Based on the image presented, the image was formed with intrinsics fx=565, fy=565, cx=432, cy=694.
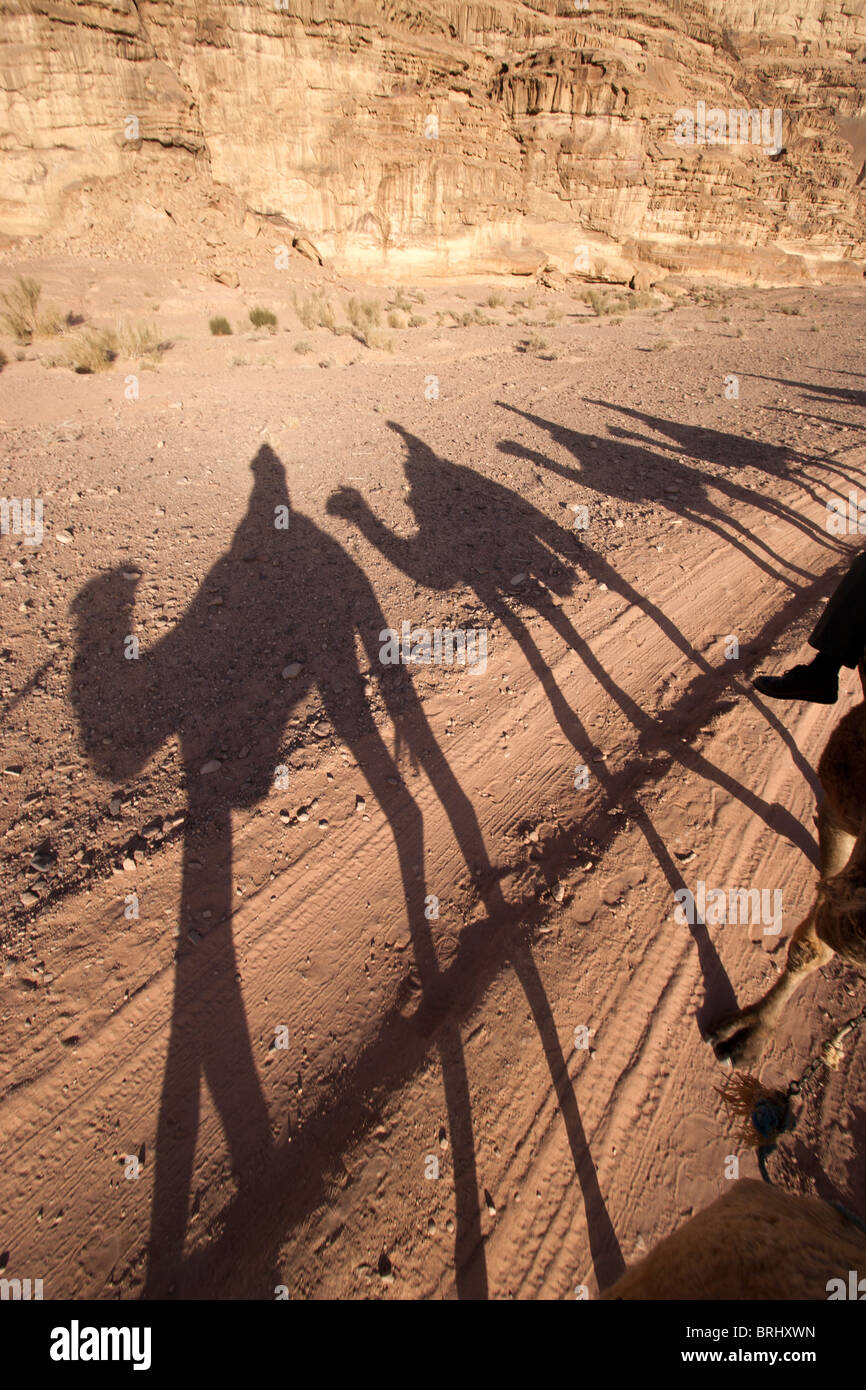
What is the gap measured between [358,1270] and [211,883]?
1695 millimetres

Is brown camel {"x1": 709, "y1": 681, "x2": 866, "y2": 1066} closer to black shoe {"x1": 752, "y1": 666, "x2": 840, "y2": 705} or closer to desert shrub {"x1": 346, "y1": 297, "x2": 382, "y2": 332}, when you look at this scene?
black shoe {"x1": 752, "y1": 666, "x2": 840, "y2": 705}

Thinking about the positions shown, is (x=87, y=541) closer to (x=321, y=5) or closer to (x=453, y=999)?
(x=453, y=999)

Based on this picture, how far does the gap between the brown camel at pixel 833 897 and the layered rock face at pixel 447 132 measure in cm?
2467

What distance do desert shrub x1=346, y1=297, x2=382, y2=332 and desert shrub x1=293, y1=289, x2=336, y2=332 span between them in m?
0.61

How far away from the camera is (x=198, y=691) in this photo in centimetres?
418

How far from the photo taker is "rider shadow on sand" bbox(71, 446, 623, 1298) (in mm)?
2125

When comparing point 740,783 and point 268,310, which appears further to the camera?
point 268,310

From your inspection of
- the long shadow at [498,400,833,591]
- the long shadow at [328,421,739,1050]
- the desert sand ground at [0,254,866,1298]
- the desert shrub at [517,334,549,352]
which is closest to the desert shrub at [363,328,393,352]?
the desert shrub at [517,334,549,352]

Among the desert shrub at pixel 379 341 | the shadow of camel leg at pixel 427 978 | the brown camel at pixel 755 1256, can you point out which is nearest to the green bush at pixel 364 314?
the desert shrub at pixel 379 341

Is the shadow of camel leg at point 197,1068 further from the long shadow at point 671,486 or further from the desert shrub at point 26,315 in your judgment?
the desert shrub at point 26,315

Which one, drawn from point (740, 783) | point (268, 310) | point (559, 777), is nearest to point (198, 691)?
point (559, 777)

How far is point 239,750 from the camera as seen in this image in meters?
3.72

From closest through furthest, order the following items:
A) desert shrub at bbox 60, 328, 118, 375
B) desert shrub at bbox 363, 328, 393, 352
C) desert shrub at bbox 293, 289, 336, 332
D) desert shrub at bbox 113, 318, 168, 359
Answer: desert shrub at bbox 60, 328, 118, 375
desert shrub at bbox 113, 318, 168, 359
desert shrub at bbox 363, 328, 393, 352
desert shrub at bbox 293, 289, 336, 332

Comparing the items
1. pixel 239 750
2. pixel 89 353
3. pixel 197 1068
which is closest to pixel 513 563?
pixel 239 750
